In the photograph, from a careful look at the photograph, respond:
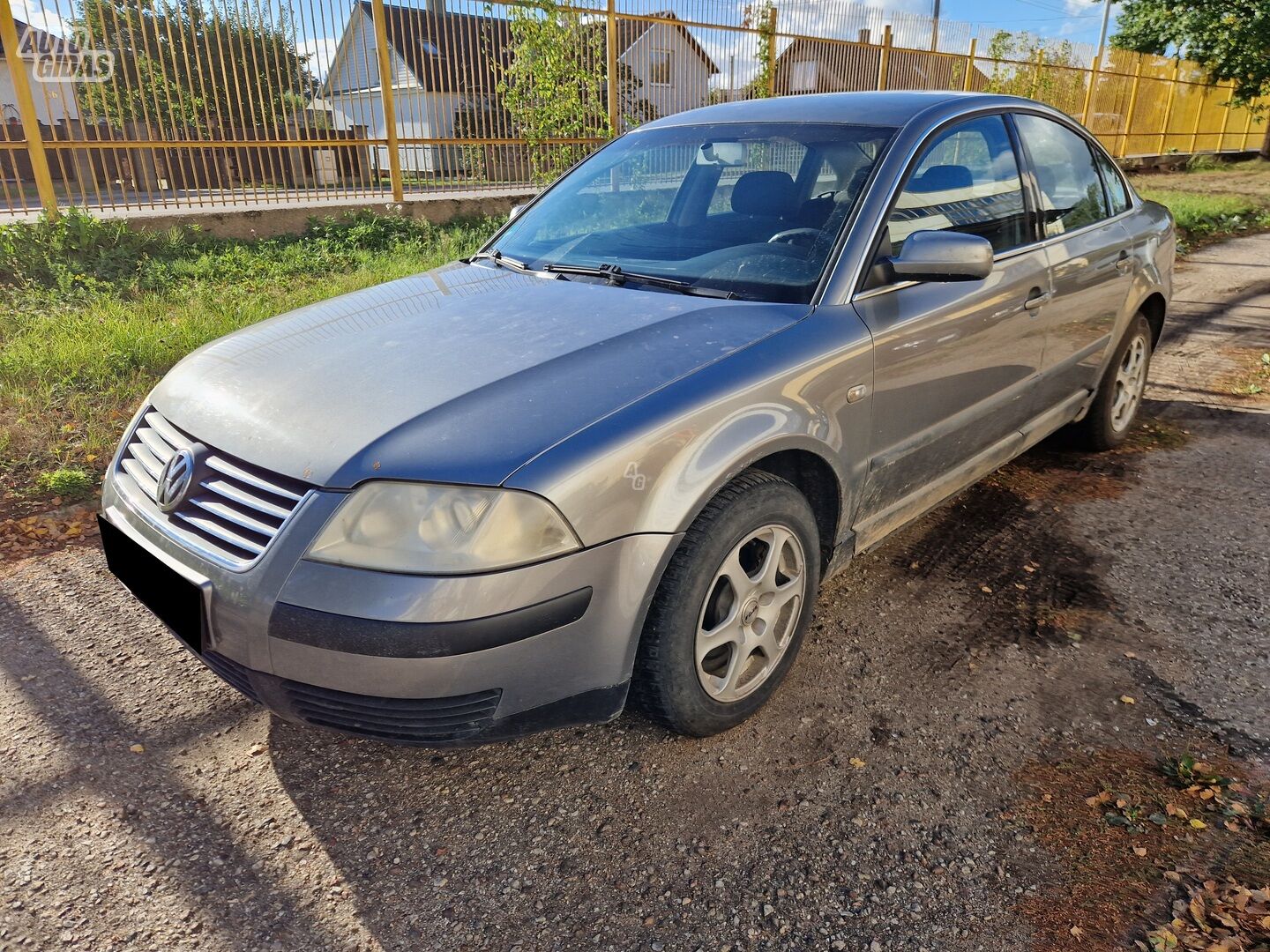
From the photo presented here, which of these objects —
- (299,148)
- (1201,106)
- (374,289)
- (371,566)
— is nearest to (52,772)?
(371,566)

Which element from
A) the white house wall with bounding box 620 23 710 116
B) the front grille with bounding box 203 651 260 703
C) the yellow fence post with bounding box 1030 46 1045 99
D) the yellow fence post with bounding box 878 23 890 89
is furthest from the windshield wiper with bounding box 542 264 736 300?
the yellow fence post with bounding box 1030 46 1045 99

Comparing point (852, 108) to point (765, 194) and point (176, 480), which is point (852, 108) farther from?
point (176, 480)

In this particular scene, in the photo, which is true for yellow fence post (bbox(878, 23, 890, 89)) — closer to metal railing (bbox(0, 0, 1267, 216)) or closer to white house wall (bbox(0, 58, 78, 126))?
metal railing (bbox(0, 0, 1267, 216))

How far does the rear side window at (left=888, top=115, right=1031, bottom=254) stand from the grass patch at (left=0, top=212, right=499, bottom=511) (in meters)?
3.62

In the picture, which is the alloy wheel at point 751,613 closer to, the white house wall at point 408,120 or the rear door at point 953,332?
the rear door at point 953,332

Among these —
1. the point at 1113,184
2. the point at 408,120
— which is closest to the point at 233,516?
the point at 1113,184

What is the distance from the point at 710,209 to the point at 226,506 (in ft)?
6.16

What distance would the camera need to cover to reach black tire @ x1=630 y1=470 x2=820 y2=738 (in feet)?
6.89

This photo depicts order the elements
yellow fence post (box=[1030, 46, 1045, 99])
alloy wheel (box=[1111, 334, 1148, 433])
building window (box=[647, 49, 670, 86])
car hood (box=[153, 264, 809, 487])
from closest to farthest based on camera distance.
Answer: car hood (box=[153, 264, 809, 487]), alloy wheel (box=[1111, 334, 1148, 433]), building window (box=[647, 49, 670, 86]), yellow fence post (box=[1030, 46, 1045, 99])

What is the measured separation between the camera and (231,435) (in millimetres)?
2119

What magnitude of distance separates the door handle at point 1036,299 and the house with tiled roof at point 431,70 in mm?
8274

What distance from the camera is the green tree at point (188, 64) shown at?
8.18 meters

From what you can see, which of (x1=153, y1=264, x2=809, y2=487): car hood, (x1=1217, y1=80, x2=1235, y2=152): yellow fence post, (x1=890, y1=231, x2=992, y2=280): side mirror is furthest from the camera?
(x1=1217, y1=80, x2=1235, y2=152): yellow fence post

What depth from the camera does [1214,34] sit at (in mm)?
21406
